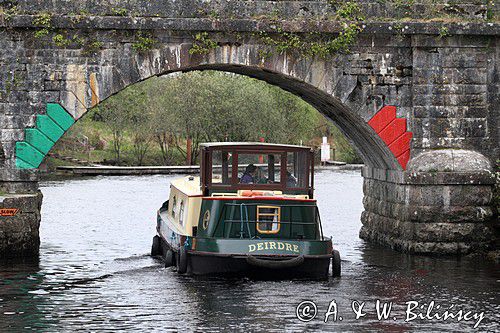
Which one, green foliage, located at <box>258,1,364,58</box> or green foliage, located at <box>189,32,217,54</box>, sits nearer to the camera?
green foliage, located at <box>189,32,217,54</box>

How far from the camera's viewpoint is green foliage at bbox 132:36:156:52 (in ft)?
83.5

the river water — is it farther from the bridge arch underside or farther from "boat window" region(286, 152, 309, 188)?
"boat window" region(286, 152, 309, 188)

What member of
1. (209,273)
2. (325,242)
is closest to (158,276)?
(209,273)

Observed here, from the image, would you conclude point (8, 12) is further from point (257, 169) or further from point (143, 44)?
point (257, 169)

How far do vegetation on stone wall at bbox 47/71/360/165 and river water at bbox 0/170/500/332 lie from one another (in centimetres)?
3243

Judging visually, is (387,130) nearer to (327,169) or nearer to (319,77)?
(319,77)

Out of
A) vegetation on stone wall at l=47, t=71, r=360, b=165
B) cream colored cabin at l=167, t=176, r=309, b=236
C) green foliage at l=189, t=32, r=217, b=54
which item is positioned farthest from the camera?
vegetation on stone wall at l=47, t=71, r=360, b=165

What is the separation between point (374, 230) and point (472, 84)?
15.0 feet

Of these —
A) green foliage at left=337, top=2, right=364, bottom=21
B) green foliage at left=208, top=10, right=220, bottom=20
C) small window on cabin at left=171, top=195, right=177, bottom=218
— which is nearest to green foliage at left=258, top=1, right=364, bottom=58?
green foliage at left=337, top=2, right=364, bottom=21

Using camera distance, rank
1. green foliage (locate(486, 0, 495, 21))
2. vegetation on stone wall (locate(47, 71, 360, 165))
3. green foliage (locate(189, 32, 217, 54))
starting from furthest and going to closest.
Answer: vegetation on stone wall (locate(47, 71, 360, 165)) < green foliage (locate(486, 0, 495, 21)) < green foliage (locate(189, 32, 217, 54))

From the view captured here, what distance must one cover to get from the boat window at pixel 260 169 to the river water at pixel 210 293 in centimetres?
231

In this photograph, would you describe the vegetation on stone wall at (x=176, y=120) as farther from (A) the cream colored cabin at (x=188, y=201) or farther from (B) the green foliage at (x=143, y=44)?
(B) the green foliage at (x=143, y=44)

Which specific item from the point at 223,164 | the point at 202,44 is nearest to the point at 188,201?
the point at 223,164

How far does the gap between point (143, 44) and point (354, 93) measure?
4.55m
